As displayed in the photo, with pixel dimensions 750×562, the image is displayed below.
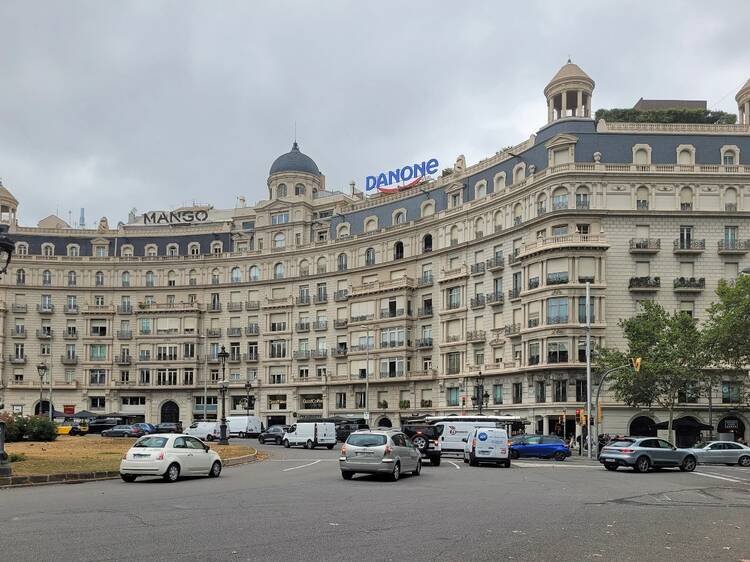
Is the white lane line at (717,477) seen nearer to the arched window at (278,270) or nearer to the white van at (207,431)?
the white van at (207,431)

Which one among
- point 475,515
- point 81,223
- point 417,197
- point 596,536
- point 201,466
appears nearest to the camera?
point 596,536

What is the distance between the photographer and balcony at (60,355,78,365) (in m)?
90.9

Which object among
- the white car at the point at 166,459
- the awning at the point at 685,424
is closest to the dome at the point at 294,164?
the awning at the point at 685,424

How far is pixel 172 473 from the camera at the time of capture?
24.2 metres

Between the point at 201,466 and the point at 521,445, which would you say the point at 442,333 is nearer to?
the point at 521,445

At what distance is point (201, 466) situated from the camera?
25.5 metres

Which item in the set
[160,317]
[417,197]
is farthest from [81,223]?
[417,197]

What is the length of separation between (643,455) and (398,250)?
4864 centimetres

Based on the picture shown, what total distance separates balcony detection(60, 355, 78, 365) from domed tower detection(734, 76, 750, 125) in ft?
224

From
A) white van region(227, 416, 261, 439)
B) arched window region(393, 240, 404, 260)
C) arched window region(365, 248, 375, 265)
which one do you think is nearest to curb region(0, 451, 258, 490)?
white van region(227, 416, 261, 439)

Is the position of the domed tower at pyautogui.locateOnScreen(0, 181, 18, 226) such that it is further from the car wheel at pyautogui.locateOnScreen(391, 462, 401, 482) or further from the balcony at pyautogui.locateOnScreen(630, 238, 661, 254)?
the car wheel at pyautogui.locateOnScreen(391, 462, 401, 482)

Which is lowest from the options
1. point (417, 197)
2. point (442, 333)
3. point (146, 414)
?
point (146, 414)

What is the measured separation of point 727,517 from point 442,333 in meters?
56.8

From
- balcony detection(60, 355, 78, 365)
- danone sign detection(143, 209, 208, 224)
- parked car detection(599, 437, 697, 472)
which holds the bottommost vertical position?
parked car detection(599, 437, 697, 472)
